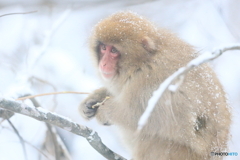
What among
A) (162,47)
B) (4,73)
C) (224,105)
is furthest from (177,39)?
(4,73)

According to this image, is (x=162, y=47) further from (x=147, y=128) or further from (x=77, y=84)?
(x=77, y=84)

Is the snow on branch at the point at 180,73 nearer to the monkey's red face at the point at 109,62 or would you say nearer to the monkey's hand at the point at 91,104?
the monkey's red face at the point at 109,62

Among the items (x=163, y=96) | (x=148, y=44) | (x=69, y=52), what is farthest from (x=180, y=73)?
(x=69, y=52)

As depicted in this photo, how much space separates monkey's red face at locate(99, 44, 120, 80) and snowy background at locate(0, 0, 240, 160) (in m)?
0.71

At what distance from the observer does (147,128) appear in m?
3.80

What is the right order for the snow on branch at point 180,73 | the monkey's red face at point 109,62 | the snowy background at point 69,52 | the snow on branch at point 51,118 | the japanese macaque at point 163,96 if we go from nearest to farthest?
1. the snow on branch at point 180,73
2. the snow on branch at point 51,118
3. the japanese macaque at point 163,96
4. the monkey's red face at point 109,62
5. the snowy background at point 69,52

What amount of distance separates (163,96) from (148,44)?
0.61 metres

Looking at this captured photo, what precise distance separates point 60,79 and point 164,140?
3.66 m

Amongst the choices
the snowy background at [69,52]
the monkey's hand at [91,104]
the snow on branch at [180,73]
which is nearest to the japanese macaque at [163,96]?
the monkey's hand at [91,104]

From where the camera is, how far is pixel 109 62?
383 centimetres

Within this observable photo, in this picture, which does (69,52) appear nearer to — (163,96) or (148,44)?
(148,44)

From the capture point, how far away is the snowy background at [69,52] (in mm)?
5445

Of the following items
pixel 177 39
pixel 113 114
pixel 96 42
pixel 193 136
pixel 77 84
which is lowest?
pixel 77 84

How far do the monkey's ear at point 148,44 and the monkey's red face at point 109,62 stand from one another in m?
0.33
